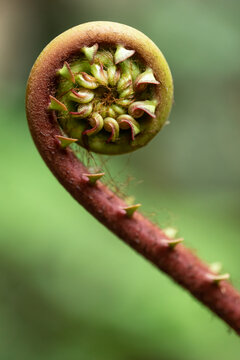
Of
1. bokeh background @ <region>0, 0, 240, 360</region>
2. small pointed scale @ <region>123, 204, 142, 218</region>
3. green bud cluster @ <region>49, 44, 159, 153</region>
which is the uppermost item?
bokeh background @ <region>0, 0, 240, 360</region>

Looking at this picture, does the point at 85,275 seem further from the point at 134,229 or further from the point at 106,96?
the point at 106,96

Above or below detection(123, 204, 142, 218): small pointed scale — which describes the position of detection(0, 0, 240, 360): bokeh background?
above

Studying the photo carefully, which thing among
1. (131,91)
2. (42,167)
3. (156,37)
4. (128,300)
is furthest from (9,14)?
(131,91)

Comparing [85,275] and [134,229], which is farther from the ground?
[85,275]

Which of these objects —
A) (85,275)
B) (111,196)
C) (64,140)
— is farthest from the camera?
(85,275)

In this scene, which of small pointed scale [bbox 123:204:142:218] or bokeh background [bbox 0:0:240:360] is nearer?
small pointed scale [bbox 123:204:142:218]

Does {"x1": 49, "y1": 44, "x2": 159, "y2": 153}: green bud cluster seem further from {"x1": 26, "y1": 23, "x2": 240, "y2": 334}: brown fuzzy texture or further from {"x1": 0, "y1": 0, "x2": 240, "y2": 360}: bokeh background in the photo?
{"x1": 0, "y1": 0, "x2": 240, "y2": 360}: bokeh background

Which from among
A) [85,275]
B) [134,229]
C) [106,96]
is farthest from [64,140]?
[85,275]

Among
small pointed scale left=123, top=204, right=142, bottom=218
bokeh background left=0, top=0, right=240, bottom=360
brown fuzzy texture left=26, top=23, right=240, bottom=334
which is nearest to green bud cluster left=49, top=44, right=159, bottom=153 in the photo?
brown fuzzy texture left=26, top=23, right=240, bottom=334
